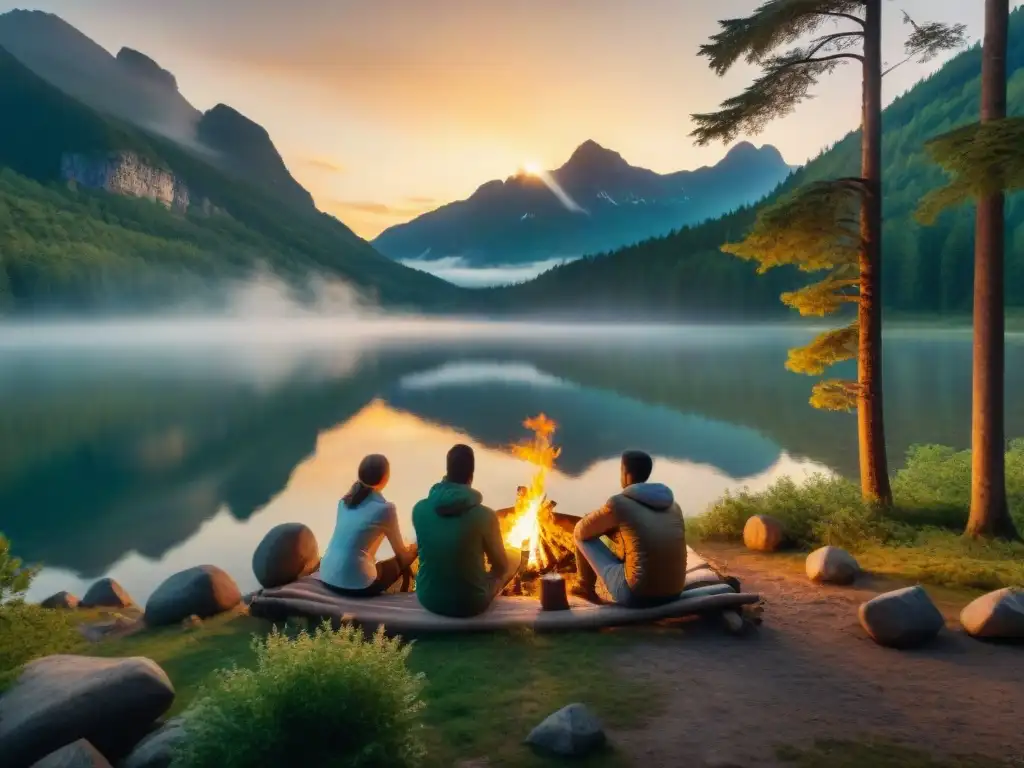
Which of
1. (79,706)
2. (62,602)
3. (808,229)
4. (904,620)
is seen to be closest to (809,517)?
(808,229)

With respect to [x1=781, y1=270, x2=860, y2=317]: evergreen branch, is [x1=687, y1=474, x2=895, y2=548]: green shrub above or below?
below

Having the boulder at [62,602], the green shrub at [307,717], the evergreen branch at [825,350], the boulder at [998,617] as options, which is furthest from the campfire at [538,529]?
the boulder at [62,602]

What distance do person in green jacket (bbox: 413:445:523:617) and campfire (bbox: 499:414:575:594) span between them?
2244 mm

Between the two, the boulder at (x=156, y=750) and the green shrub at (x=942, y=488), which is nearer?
the boulder at (x=156, y=750)

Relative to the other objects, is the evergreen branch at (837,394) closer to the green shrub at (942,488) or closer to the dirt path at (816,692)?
the green shrub at (942,488)

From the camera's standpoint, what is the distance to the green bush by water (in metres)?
10.6

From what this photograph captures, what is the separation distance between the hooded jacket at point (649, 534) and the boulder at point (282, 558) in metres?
3.99

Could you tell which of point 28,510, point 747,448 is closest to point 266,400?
point 28,510

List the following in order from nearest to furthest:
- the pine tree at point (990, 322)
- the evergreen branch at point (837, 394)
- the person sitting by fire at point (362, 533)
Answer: the person sitting by fire at point (362, 533)
the pine tree at point (990, 322)
the evergreen branch at point (837, 394)

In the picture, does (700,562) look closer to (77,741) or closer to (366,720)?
(366,720)

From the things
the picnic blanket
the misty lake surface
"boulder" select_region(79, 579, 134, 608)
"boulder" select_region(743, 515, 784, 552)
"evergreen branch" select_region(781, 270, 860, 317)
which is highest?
"evergreen branch" select_region(781, 270, 860, 317)

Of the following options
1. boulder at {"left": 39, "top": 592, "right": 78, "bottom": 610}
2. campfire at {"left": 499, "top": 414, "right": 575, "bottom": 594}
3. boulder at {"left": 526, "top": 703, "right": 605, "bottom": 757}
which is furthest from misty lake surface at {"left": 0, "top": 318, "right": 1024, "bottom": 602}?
boulder at {"left": 526, "top": 703, "right": 605, "bottom": 757}

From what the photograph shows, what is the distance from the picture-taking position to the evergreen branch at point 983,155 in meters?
8.78

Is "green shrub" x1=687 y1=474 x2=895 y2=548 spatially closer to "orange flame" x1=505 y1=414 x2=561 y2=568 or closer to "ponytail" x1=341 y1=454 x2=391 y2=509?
"orange flame" x1=505 y1=414 x2=561 y2=568
